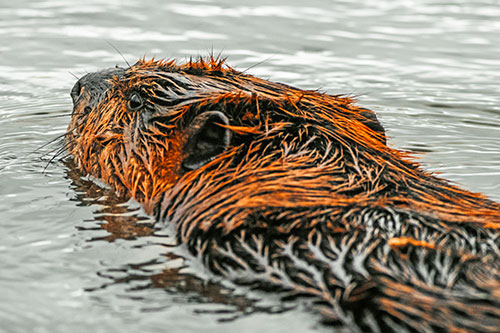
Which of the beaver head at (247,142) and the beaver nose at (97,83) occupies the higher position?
the beaver nose at (97,83)

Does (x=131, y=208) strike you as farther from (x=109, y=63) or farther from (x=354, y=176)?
(x=109, y=63)

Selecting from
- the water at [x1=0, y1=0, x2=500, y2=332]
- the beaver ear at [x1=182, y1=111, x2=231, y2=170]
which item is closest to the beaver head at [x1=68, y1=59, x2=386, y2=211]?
the beaver ear at [x1=182, y1=111, x2=231, y2=170]

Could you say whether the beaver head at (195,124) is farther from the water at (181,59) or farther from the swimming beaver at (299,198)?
the water at (181,59)

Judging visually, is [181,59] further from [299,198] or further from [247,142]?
[299,198]

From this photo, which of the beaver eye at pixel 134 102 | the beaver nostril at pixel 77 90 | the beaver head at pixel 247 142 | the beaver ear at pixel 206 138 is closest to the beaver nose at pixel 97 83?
the beaver nostril at pixel 77 90

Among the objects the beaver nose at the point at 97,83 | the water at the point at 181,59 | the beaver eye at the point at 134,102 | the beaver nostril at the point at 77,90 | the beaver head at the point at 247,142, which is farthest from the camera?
the beaver nostril at the point at 77,90

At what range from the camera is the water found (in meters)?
2.94

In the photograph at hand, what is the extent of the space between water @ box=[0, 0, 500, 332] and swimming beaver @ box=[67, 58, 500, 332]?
159 mm

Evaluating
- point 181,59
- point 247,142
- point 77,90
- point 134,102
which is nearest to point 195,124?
point 247,142

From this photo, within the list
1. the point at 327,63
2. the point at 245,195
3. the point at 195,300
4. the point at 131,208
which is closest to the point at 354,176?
the point at 245,195

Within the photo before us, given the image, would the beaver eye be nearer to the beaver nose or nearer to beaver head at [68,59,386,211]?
beaver head at [68,59,386,211]

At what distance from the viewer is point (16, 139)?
18.2ft

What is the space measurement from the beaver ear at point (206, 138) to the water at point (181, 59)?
39cm

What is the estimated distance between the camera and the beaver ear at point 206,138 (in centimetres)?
345
